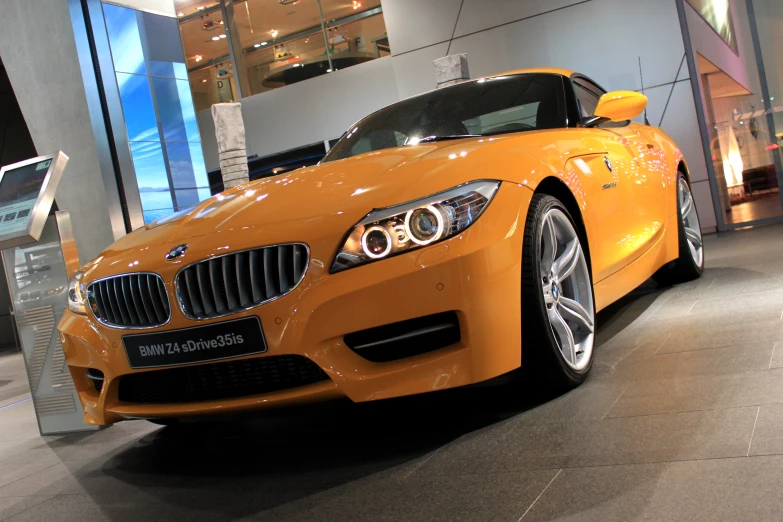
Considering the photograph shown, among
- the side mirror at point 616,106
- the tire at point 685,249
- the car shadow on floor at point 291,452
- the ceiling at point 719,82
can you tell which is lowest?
the car shadow on floor at point 291,452

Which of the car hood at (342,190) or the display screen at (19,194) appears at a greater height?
the display screen at (19,194)

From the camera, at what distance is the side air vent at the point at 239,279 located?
244cm

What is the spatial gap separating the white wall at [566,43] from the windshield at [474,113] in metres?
6.81

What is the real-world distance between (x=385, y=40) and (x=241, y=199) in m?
12.1

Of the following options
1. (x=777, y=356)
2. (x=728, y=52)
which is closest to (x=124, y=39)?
(x=728, y=52)

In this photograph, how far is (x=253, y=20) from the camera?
1698 cm

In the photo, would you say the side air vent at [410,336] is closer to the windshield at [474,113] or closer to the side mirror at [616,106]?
the windshield at [474,113]

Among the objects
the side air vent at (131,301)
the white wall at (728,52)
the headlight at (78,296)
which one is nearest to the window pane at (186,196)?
the white wall at (728,52)

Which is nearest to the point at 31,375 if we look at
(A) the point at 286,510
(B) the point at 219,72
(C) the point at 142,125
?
(A) the point at 286,510

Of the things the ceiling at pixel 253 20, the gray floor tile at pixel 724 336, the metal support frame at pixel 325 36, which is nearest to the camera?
the gray floor tile at pixel 724 336

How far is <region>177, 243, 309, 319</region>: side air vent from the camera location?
2441 mm

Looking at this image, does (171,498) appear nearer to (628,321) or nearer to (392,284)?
(392,284)

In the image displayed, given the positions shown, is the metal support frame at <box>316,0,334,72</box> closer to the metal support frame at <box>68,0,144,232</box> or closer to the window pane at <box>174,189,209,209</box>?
the window pane at <box>174,189,209,209</box>

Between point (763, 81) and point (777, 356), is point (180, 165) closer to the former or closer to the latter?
point (763, 81)
